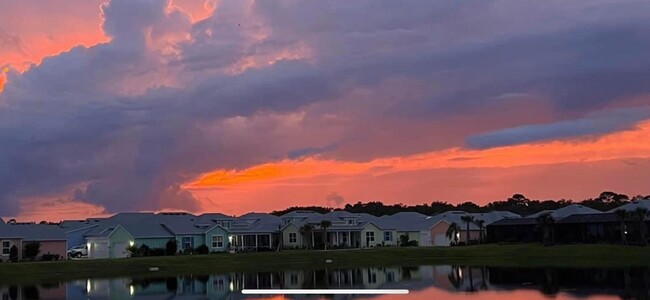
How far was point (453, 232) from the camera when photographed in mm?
96688

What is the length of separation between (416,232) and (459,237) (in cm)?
548

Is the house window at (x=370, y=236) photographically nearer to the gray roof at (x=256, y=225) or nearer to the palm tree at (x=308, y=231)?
the palm tree at (x=308, y=231)

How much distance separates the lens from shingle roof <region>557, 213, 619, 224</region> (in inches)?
3044

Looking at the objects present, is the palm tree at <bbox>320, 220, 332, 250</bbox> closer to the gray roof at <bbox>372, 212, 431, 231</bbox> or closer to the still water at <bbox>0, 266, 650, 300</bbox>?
the gray roof at <bbox>372, 212, 431, 231</bbox>

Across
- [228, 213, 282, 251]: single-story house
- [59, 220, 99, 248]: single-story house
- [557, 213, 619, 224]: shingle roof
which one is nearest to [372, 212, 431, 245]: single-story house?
[228, 213, 282, 251]: single-story house

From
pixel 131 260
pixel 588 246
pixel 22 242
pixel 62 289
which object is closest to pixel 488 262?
pixel 588 246

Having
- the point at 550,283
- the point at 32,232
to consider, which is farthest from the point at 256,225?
the point at 550,283

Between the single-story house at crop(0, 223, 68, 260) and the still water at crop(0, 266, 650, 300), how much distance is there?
20005mm

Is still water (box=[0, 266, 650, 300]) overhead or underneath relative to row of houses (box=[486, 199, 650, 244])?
underneath

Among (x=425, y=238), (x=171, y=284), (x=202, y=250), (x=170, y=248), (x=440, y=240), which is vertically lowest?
(x=171, y=284)

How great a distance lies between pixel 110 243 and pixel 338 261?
24025 mm

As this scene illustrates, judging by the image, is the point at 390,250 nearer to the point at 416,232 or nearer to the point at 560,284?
the point at 416,232

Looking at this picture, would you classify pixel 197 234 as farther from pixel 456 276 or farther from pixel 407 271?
pixel 456 276

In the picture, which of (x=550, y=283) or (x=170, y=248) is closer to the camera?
(x=550, y=283)
